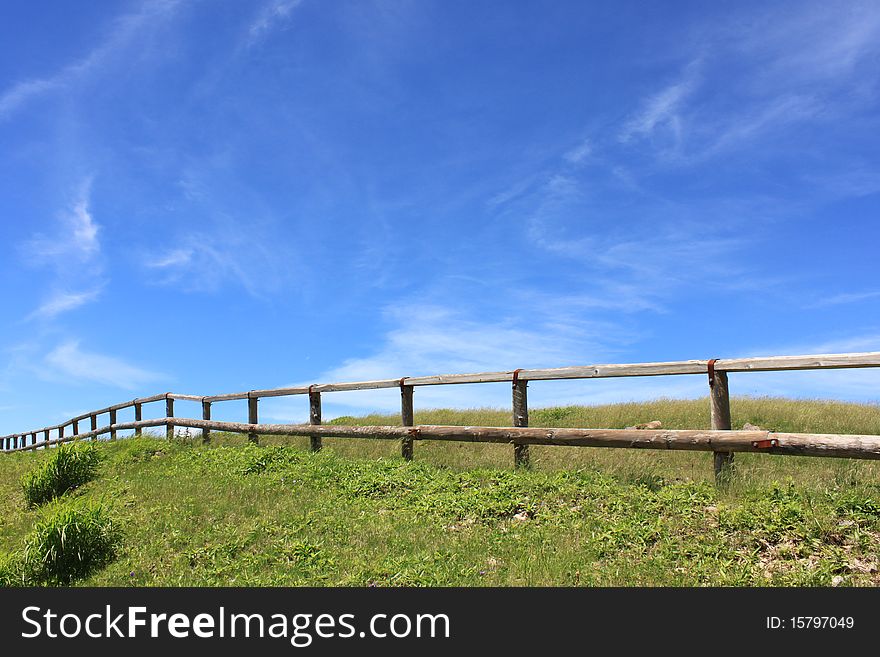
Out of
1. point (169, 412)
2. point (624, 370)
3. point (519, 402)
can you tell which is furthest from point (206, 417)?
point (624, 370)

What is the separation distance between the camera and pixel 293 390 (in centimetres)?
1558

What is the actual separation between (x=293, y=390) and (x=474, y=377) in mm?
5620

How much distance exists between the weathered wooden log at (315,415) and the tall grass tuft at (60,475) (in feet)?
15.9

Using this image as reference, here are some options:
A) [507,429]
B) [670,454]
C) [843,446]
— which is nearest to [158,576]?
[507,429]

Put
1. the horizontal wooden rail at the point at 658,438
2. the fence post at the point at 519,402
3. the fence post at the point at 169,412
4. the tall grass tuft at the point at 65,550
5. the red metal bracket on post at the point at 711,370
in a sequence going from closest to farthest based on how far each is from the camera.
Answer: the horizontal wooden rail at the point at 658,438, the tall grass tuft at the point at 65,550, the red metal bracket on post at the point at 711,370, the fence post at the point at 519,402, the fence post at the point at 169,412

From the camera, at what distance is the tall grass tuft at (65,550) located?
8656mm

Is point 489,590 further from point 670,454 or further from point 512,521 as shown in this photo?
point 670,454

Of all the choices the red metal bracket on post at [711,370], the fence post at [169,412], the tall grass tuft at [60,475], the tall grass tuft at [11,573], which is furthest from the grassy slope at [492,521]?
the fence post at [169,412]

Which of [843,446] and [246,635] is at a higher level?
[843,446]

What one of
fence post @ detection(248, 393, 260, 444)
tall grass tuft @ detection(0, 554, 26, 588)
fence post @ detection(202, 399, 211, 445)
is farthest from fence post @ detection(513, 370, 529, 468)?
fence post @ detection(202, 399, 211, 445)

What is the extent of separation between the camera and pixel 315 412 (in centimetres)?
1515

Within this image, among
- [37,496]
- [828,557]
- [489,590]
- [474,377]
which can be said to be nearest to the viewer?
[489,590]

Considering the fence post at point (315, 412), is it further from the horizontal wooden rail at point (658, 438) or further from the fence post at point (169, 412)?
the fence post at point (169, 412)

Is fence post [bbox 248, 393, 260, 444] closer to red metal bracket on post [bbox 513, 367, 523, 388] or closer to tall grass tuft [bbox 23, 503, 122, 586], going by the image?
tall grass tuft [bbox 23, 503, 122, 586]
